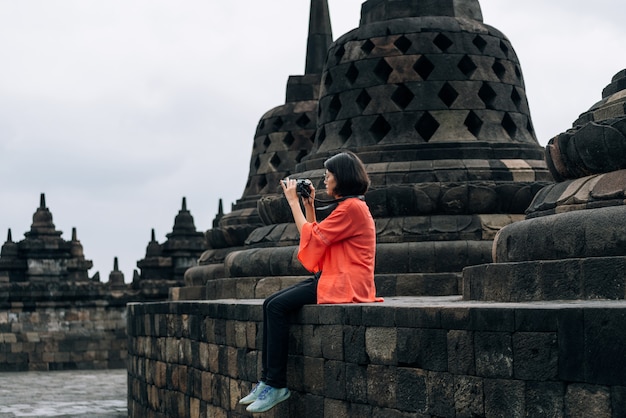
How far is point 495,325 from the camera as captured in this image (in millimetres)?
5672

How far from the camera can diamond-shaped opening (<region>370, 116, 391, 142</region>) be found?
1219 centimetres

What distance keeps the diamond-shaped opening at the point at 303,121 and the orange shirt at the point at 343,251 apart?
9.33 metres

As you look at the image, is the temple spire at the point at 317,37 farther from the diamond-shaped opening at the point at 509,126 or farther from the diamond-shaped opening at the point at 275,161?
the diamond-shaped opening at the point at 509,126

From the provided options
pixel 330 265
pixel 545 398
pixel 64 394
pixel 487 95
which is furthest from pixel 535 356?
pixel 64 394

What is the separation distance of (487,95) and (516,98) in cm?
48

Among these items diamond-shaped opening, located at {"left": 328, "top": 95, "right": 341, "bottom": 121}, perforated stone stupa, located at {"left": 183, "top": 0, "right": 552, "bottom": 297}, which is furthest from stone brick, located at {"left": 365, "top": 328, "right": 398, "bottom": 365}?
diamond-shaped opening, located at {"left": 328, "top": 95, "right": 341, "bottom": 121}

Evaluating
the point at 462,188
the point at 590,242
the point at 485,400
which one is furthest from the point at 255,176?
the point at 485,400

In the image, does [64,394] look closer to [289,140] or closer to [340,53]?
[289,140]

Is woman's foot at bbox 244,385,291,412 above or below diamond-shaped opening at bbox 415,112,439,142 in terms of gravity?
below

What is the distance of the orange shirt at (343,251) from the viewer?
7660 millimetres

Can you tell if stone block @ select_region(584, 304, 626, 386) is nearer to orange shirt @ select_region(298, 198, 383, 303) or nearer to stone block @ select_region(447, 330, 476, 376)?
stone block @ select_region(447, 330, 476, 376)

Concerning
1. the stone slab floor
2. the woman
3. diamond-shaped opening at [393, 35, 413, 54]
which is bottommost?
the stone slab floor

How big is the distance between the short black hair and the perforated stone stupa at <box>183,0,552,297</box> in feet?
9.57

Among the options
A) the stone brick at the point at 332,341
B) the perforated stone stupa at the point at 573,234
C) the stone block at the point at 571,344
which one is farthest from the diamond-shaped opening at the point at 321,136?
the stone block at the point at 571,344
